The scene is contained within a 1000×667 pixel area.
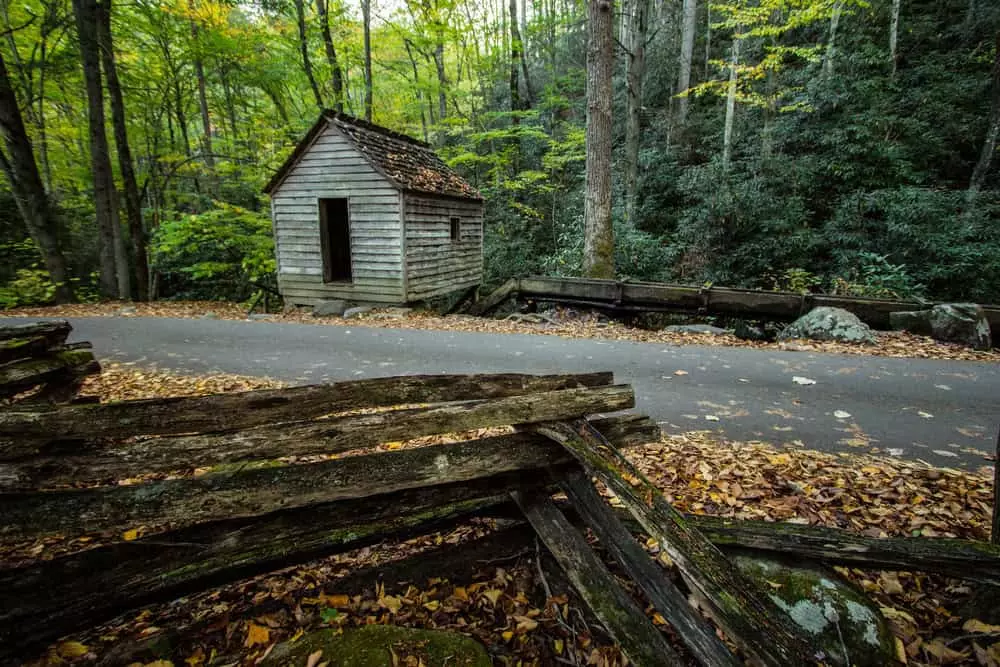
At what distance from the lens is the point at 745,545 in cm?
238

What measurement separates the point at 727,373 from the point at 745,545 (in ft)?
13.7

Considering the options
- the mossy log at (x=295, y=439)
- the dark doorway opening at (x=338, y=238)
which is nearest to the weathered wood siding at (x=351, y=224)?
the dark doorway opening at (x=338, y=238)

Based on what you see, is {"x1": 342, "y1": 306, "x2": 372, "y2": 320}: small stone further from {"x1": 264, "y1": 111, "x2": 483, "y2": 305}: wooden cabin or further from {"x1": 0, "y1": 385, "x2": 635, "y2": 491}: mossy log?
{"x1": 0, "y1": 385, "x2": 635, "y2": 491}: mossy log

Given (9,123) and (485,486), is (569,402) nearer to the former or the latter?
(485,486)

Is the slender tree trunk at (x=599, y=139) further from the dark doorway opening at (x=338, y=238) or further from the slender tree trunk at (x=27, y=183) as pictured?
the slender tree trunk at (x=27, y=183)

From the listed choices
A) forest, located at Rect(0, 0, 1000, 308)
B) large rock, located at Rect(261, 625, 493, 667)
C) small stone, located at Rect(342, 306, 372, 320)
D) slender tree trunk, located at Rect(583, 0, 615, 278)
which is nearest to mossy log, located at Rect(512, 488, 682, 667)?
large rock, located at Rect(261, 625, 493, 667)

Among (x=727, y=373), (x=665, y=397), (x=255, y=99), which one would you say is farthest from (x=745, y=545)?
(x=255, y=99)

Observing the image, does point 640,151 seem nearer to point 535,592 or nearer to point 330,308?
point 330,308

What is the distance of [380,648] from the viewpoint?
7.09 feet

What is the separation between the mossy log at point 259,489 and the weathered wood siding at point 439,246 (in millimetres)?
10778

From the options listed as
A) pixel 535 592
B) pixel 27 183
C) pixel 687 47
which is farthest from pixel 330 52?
pixel 535 592

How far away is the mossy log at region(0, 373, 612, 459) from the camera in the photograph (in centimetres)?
227

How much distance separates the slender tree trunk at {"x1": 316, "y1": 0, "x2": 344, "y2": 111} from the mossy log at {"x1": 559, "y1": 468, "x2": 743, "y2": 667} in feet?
64.2

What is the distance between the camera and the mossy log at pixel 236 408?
2.27 m
